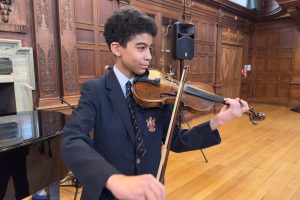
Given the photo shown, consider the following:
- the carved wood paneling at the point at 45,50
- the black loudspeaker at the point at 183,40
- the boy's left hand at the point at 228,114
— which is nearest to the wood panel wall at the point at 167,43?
the carved wood paneling at the point at 45,50

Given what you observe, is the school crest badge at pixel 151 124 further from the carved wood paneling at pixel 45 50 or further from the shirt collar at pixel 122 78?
the carved wood paneling at pixel 45 50

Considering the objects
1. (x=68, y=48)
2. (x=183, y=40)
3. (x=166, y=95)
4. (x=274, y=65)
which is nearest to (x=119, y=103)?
(x=166, y=95)

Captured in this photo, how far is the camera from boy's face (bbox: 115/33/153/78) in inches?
35.7

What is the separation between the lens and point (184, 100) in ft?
4.17

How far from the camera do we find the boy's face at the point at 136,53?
908 mm

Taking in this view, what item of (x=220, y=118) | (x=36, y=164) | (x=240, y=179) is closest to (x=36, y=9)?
(x=36, y=164)

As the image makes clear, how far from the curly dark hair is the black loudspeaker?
308 centimetres

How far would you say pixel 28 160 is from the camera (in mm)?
1396

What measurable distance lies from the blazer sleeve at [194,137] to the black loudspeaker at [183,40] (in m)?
3.01

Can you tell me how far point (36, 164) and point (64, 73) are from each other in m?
2.15

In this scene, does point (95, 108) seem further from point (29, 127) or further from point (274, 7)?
point (274, 7)

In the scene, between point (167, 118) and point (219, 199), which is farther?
point (219, 199)

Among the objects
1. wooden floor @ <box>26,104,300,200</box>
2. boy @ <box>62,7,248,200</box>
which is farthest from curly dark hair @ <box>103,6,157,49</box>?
wooden floor @ <box>26,104,300,200</box>

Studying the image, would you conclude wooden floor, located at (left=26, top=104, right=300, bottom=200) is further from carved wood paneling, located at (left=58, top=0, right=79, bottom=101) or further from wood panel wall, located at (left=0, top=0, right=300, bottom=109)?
wood panel wall, located at (left=0, top=0, right=300, bottom=109)
